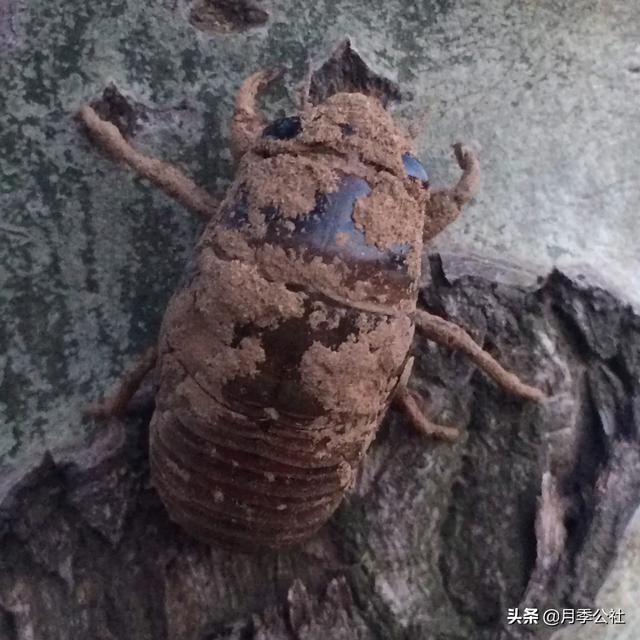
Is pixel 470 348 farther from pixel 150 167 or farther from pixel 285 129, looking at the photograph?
pixel 150 167

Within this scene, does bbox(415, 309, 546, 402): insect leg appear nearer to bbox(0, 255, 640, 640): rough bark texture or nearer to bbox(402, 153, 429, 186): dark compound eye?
bbox(0, 255, 640, 640): rough bark texture

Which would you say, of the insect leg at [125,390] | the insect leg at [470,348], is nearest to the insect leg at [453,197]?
the insect leg at [470,348]

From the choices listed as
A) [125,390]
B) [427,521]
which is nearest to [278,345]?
[125,390]

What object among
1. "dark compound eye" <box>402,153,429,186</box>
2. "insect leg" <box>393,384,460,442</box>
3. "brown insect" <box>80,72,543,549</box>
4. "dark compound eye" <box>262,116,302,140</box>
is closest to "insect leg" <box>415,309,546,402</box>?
"brown insect" <box>80,72,543,549</box>

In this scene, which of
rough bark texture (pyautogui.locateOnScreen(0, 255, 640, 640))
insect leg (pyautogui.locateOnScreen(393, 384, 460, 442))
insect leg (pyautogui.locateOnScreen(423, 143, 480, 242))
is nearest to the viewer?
rough bark texture (pyautogui.locateOnScreen(0, 255, 640, 640))

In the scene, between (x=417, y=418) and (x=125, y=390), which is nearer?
(x=125, y=390)

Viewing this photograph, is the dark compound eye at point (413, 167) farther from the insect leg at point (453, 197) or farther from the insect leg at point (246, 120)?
the insect leg at point (246, 120)
